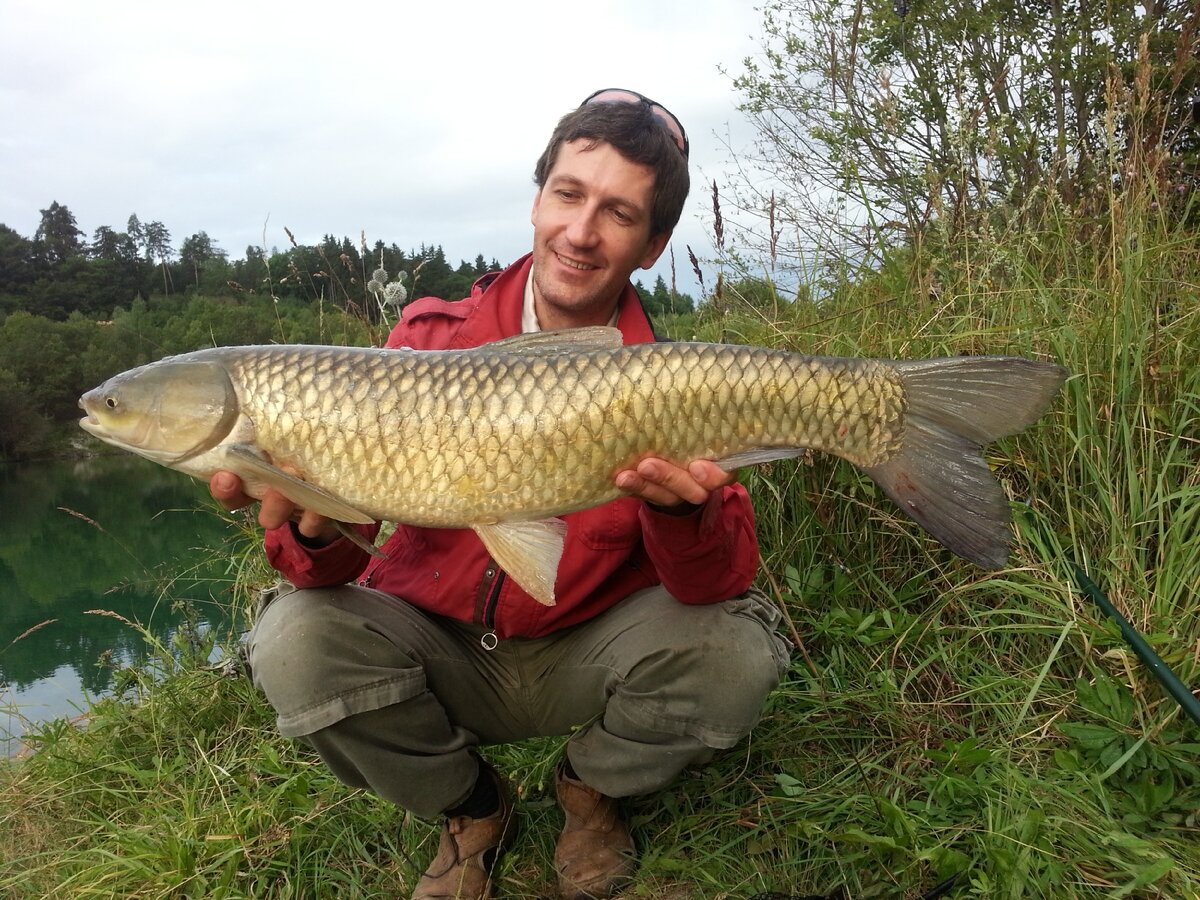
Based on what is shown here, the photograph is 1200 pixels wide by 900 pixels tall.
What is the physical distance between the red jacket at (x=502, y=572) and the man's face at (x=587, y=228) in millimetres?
95

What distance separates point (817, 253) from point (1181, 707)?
190 cm

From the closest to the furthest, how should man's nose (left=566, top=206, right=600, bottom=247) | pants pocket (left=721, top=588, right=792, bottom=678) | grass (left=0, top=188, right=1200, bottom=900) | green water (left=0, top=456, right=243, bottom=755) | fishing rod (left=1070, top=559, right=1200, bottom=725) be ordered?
fishing rod (left=1070, top=559, right=1200, bottom=725) < grass (left=0, top=188, right=1200, bottom=900) < pants pocket (left=721, top=588, right=792, bottom=678) < man's nose (left=566, top=206, right=600, bottom=247) < green water (left=0, top=456, right=243, bottom=755)

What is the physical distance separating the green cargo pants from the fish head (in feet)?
1.24

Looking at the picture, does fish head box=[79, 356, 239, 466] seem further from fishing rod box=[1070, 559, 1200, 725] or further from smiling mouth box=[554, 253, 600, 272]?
fishing rod box=[1070, 559, 1200, 725]

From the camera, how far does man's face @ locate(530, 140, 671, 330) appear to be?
6.49 ft

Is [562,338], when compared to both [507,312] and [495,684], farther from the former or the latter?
[495,684]

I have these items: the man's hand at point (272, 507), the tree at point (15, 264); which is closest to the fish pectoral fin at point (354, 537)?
the man's hand at point (272, 507)

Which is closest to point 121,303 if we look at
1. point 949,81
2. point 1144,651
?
point 949,81

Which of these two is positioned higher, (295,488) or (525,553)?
(295,488)

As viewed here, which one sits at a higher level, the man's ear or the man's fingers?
the man's ear

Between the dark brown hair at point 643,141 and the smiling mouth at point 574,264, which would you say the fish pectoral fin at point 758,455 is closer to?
the smiling mouth at point 574,264

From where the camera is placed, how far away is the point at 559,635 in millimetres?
1861

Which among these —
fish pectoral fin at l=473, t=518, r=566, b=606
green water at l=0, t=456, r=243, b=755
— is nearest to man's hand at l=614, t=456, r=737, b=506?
fish pectoral fin at l=473, t=518, r=566, b=606

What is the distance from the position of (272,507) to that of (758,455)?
0.90 metres
